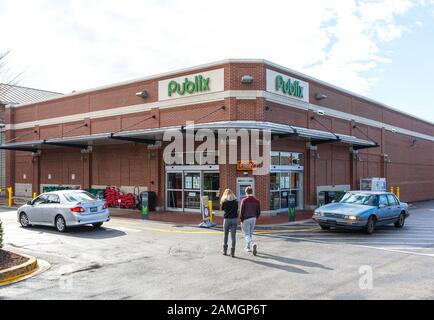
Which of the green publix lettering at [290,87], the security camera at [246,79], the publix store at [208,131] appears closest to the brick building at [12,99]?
the publix store at [208,131]

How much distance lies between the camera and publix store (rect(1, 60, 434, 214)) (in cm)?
1958

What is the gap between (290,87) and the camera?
70.5ft

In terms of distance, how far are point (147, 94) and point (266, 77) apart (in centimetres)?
697

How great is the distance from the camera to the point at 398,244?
12586mm

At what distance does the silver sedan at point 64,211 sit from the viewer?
47.4 feet

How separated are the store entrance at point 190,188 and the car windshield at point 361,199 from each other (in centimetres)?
651

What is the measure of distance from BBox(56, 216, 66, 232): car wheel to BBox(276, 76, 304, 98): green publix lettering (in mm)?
11758

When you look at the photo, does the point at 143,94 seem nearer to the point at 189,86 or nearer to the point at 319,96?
the point at 189,86

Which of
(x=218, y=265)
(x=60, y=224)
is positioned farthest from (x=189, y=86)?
(x=218, y=265)

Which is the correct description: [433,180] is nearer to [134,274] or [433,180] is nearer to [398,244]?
[398,244]

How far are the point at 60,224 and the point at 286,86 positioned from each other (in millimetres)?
12740

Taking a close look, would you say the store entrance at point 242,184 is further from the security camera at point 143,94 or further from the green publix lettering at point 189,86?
the security camera at point 143,94

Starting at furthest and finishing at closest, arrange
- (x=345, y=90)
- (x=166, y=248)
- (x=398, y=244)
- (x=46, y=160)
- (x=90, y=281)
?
(x=46, y=160)
(x=345, y=90)
(x=398, y=244)
(x=166, y=248)
(x=90, y=281)

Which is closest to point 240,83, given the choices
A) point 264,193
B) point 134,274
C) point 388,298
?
point 264,193
